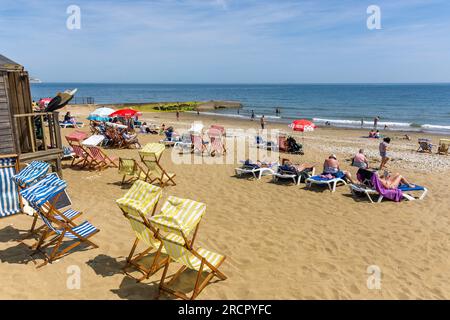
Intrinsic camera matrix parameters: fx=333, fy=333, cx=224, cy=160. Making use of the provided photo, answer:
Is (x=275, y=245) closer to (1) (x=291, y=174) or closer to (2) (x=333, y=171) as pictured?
(1) (x=291, y=174)

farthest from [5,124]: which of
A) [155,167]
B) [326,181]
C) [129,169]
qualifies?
[326,181]

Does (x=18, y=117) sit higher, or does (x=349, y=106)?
(x=18, y=117)

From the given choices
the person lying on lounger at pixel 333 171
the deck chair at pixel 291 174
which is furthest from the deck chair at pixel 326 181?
the deck chair at pixel 291 174

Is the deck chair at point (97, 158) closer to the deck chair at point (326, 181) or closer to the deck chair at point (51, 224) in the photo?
the deck chair at point (51, 224)

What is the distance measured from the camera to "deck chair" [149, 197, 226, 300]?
3743 mm

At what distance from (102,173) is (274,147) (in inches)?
299

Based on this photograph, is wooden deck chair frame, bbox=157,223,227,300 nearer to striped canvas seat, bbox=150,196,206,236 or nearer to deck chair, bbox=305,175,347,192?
striped canvas seat, bbox=150,196,206,236

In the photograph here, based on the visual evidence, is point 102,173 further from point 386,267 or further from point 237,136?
point 237,136

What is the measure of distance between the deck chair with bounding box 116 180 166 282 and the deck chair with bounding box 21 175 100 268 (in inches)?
32.9

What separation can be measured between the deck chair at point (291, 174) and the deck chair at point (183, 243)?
5.20 meters

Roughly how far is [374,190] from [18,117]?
8.27m

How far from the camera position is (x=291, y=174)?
9289mm
